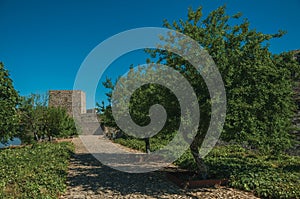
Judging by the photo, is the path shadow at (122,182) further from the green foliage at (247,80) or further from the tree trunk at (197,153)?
the green foliage at (247,80)

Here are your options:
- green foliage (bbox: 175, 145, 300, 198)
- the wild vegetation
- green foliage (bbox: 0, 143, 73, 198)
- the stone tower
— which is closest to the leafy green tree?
the wild vegetation

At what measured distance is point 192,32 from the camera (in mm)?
7918

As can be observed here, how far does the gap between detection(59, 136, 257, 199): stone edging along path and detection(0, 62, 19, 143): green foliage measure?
4.90 metres

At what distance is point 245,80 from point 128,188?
5617mm

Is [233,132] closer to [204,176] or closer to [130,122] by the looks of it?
[204,176]

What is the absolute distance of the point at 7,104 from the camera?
42.3 ft

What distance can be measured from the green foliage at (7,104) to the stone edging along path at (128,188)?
4.90m

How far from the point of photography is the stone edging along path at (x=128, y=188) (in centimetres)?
761

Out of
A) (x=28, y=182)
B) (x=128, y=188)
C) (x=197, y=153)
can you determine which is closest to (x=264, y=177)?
(x=197, y=153)

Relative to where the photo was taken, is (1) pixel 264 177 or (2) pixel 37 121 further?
(2) pixel 37 121

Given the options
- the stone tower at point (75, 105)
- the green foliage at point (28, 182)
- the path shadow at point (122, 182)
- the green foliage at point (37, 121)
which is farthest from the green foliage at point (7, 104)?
the stone tower at point (75, 105)

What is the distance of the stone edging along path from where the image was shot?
761 centimetres

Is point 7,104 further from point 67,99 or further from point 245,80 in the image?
point 67,99

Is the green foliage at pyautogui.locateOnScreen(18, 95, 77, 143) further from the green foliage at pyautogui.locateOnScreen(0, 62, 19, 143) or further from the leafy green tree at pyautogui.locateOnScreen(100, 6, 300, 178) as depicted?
the leafy green tree at pyautogui.locateOnScreen(100, 6, 300, 178)
